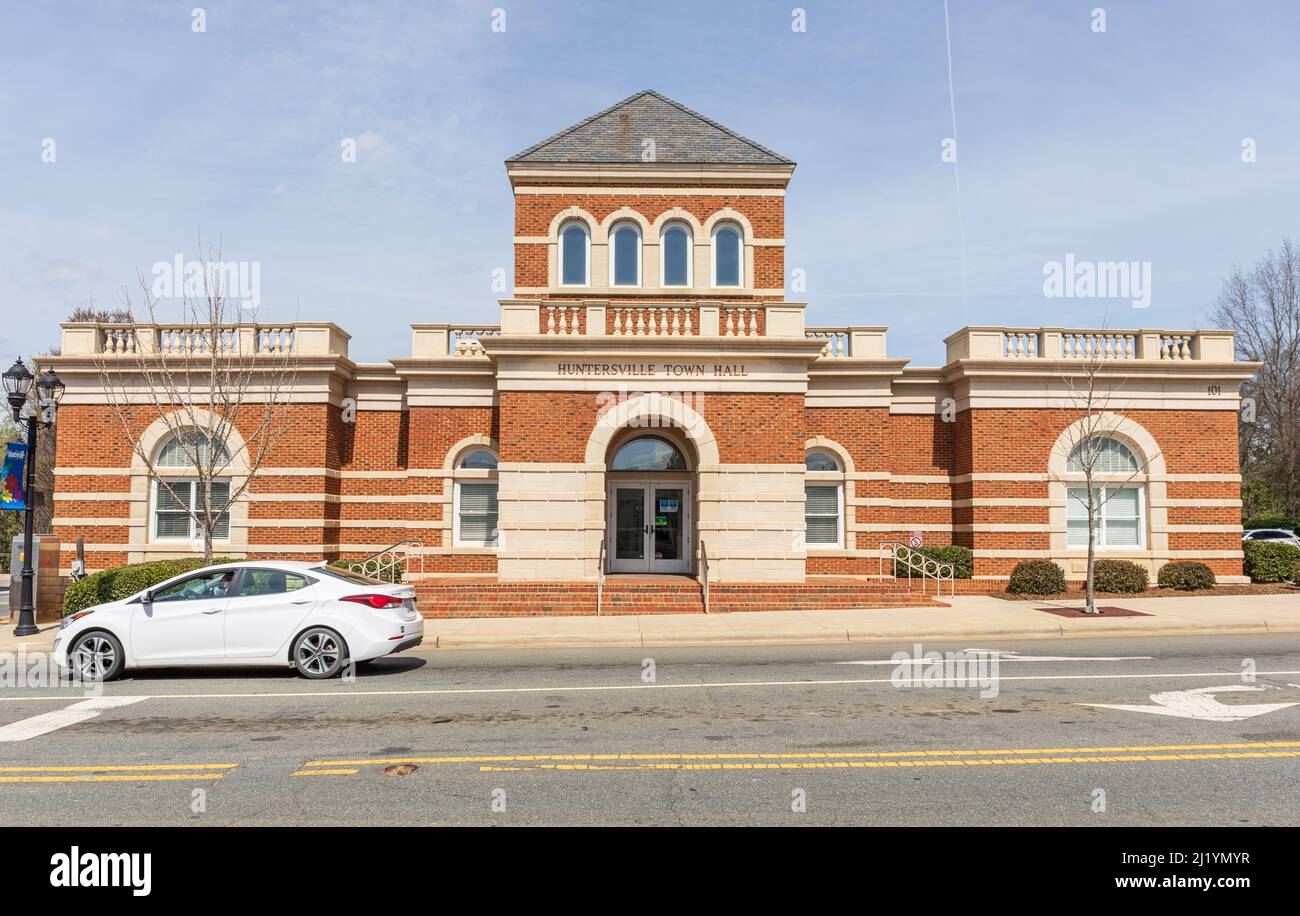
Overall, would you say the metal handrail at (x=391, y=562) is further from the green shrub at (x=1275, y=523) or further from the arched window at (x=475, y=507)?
the green shrub at (x=1275, y=523)

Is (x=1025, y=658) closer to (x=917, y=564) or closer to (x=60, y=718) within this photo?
(x=917, y=564)

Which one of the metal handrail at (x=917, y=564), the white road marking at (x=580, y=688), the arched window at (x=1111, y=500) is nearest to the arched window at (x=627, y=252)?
the metal handrail at (x=917, y=564)

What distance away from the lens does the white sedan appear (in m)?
11.1

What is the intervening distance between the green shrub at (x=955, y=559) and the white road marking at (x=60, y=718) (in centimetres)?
1686

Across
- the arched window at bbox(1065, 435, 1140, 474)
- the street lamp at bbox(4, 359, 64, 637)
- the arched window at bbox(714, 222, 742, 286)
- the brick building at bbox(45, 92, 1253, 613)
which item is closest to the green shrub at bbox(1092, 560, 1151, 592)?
the brick building at bbox(45, 92, 1253, 613)

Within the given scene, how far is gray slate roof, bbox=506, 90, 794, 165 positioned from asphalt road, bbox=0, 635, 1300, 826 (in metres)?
15.2

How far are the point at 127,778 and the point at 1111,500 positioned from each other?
2171 centimetres

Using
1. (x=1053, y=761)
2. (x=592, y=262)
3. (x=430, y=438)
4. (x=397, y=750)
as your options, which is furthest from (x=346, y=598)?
(x=592, y=262)

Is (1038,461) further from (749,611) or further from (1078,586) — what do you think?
(749,611)

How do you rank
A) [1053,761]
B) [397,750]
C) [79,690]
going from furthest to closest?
1. [79,690]
2. [397,750]
3. [1053,761]

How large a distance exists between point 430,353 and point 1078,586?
1683cm

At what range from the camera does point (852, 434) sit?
22.6m

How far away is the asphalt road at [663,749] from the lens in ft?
18.9

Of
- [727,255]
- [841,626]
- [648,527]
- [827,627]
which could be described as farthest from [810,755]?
[727,255]
